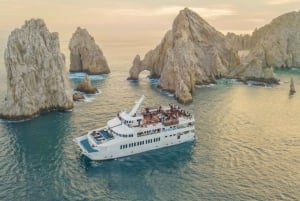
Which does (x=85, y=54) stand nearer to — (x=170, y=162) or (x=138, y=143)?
(x=138, y=143)

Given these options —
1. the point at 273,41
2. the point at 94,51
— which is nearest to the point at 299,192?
the point at 94,51

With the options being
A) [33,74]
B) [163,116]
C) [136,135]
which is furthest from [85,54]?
[136,135]

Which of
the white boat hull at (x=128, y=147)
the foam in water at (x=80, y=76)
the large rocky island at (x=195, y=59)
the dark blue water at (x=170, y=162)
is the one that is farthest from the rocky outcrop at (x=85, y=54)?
the white boat hull at (x=128, y=147)

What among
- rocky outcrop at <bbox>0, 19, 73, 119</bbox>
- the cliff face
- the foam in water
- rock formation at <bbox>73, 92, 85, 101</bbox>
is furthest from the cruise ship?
→ the cliff face

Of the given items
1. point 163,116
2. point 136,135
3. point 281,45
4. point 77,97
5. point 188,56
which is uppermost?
point 281,45

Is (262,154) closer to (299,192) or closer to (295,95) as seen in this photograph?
(299,192)

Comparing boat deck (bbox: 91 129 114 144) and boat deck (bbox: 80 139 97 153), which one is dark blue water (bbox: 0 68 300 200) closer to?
boat deck (bbox: 80 139 97 153)
